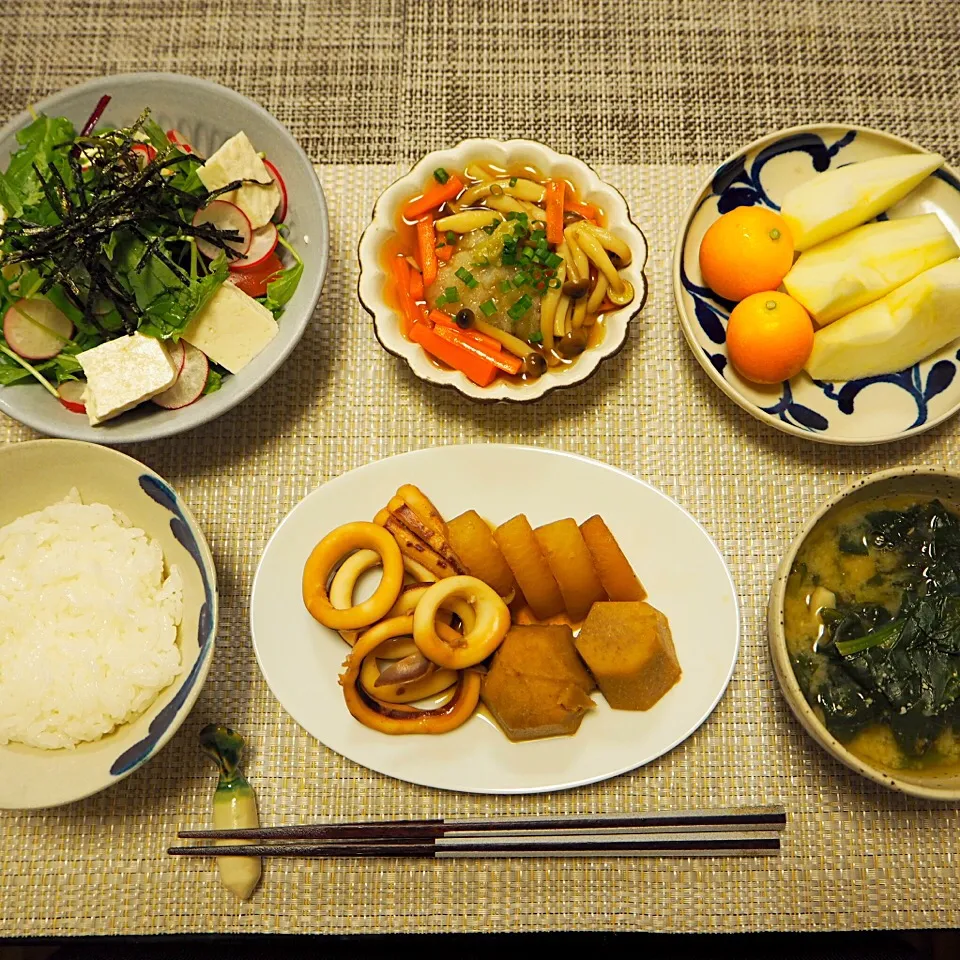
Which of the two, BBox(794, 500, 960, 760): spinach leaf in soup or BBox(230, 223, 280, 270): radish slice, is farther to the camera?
BBox(230, 223, 280, 270): radish slice

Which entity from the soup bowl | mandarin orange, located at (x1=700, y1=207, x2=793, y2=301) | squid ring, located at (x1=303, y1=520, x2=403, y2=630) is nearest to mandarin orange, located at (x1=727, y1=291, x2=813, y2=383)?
mandarin orange, located at (x1=700, y1=207, x2=793, y2=301)

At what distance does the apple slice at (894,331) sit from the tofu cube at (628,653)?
2.67 feet

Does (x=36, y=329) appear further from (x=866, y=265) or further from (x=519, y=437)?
(x=866, y=265)

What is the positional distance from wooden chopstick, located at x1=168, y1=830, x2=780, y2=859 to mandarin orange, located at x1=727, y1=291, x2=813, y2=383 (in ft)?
3.86

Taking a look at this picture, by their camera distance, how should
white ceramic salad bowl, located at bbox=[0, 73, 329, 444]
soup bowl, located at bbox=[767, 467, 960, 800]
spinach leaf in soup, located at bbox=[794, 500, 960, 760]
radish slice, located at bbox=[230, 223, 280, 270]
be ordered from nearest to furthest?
soup bowl, located at bbox=[767, 467, 960, 800] < spinach leaf in soup, located at bbox=[794, 500, 960, 760] < white ceramic salad bowl, located at bbox=[0, 73, 329, 444] < radish slice, located at bbox=[230, 223, 280, 270]

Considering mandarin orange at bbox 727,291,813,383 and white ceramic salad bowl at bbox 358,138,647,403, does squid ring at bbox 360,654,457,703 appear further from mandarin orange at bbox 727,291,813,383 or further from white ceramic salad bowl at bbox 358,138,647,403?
mandarin orange at bbox 727,291,813,383

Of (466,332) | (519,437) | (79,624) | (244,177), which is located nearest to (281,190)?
(244,177)

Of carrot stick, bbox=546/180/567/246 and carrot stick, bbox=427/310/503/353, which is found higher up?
carrot stick, bbox=546/180/567/246

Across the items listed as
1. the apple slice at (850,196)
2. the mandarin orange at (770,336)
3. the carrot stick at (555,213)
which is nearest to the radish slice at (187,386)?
the carrot stick at (555,213)

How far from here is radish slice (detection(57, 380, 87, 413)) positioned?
1.91 meters

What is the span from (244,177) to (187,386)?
55cm

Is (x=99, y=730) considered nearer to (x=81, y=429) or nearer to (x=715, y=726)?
(x=81, y=429)

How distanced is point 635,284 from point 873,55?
4.19 feet

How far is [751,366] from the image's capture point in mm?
1937
